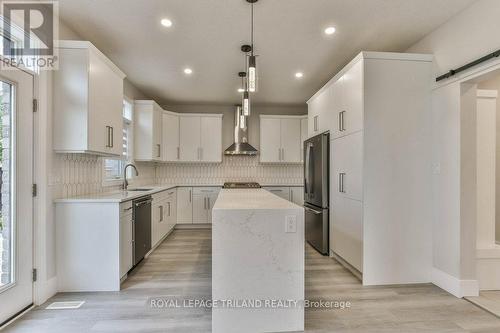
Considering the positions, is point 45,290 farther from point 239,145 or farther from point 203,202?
point 239,145

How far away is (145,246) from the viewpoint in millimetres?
3508

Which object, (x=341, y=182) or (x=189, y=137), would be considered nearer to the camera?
(x=341, y=182)

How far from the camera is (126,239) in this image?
2920mm

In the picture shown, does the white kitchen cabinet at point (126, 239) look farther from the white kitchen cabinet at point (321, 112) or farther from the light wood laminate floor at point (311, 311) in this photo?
the white kitchen cabinet at point (321, 112)

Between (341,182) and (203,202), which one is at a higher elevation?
(341,182)

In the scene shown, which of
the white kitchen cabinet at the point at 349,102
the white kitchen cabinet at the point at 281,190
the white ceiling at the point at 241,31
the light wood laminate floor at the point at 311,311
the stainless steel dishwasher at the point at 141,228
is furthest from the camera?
the white kitchen cabinet at the point at 281,190

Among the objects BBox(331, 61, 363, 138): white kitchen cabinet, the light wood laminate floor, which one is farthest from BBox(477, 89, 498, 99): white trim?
the light wood laminate floor

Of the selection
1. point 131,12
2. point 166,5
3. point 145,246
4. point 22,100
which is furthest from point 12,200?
point 166,5

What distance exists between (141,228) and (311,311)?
7.36ft

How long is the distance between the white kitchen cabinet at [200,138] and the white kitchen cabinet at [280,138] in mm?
1002

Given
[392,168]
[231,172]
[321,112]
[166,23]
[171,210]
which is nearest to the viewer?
[166,23]

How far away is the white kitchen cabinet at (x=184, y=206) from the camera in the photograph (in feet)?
18.0

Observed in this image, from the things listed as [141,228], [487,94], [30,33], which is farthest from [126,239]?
[487,94]

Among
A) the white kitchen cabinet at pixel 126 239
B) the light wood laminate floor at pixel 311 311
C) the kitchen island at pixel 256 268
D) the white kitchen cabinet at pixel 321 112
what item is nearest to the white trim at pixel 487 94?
the white kitchen cabinet at pixel 321 112
